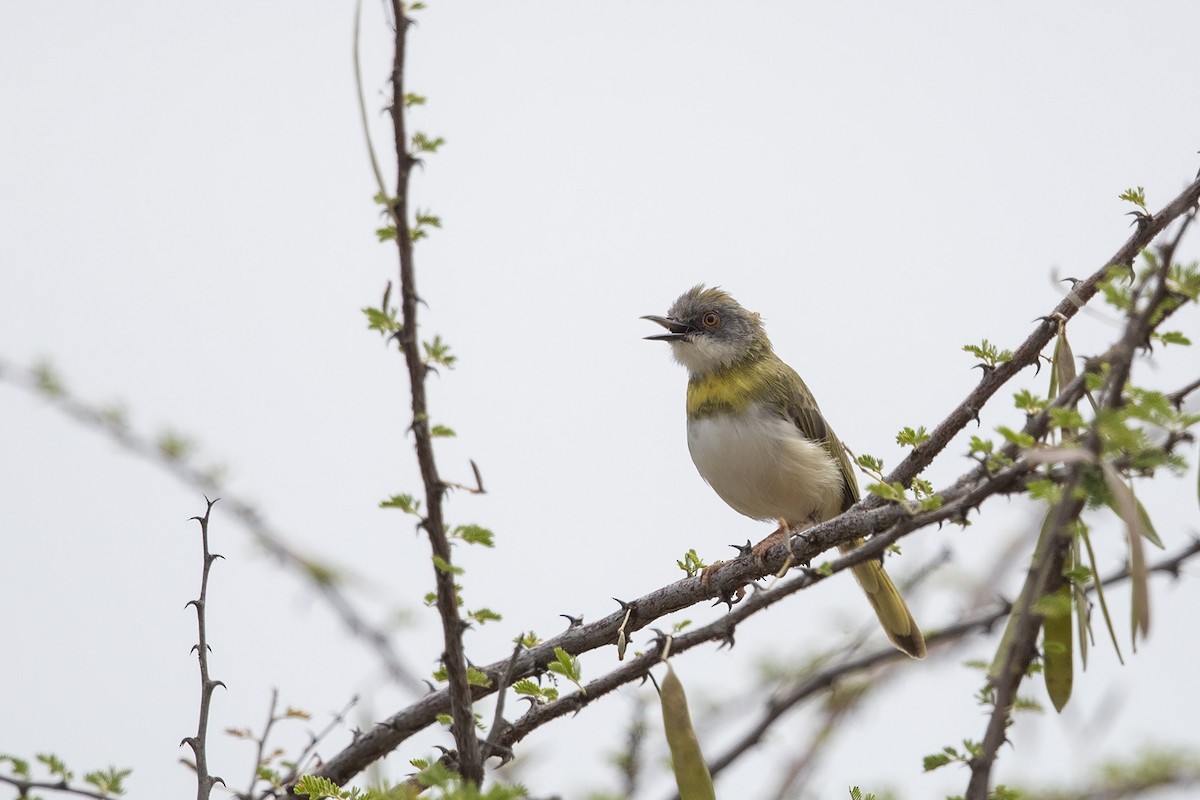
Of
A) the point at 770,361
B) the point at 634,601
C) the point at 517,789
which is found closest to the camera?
the point at 517,789

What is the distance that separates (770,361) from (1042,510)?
13.3ft

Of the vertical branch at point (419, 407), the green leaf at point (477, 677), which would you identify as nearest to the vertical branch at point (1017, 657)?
the vertical branch at point (419, 407)

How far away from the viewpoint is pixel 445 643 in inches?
99.8

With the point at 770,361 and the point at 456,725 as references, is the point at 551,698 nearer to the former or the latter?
the point at 456,725

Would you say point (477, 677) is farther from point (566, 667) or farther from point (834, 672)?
point (834, 672)

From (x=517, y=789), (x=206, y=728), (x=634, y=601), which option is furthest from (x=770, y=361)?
(x=517, y=789)

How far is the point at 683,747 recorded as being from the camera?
2471mm

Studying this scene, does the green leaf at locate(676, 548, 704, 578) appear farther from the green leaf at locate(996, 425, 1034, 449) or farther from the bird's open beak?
the bird's open beak

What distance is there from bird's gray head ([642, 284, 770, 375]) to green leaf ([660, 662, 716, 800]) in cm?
412

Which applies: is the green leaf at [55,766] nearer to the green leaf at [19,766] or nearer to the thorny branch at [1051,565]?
the green leaf at [19,766]

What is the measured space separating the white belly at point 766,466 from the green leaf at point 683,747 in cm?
346

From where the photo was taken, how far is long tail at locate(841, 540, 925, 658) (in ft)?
17.2

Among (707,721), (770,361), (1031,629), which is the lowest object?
(1031,629)

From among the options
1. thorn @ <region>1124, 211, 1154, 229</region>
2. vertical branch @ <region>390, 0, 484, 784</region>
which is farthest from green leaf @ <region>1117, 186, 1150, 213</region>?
vertical branch @ <region>390, 0, 484, 784</region>
